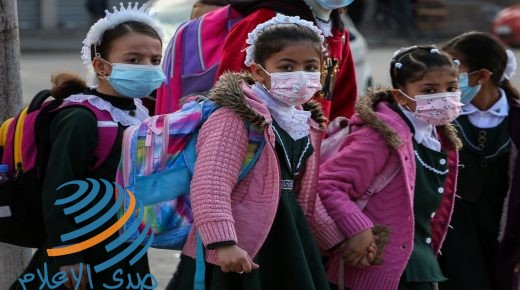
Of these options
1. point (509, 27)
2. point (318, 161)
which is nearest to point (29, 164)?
point (318, 161)

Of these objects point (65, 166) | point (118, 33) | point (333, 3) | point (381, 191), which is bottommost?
point (381, 191)

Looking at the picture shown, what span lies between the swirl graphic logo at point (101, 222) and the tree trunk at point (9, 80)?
4.08ft

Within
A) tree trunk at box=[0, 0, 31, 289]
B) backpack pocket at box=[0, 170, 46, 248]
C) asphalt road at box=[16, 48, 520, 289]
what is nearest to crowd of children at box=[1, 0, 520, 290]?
backpack pocket at box=[0, 170, 46, 248]

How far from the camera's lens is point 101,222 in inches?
171

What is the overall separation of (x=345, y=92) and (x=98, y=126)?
1.36m

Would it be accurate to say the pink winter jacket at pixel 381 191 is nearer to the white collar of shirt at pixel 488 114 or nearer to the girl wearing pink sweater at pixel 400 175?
the girl wearing pink sweater at pixel 400 175

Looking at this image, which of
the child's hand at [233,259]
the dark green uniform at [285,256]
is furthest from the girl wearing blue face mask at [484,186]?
the child's hand at [233,259]

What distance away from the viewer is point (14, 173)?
432 cm

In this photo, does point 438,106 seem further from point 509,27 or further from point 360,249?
point 509,27

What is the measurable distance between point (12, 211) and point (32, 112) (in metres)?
0.39

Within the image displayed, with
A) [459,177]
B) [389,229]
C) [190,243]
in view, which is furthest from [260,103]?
[459,177]

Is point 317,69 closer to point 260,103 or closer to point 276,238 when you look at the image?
point 260,103

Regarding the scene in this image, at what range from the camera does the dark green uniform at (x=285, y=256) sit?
156 inches

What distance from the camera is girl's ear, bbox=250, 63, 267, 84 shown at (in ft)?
13.7
